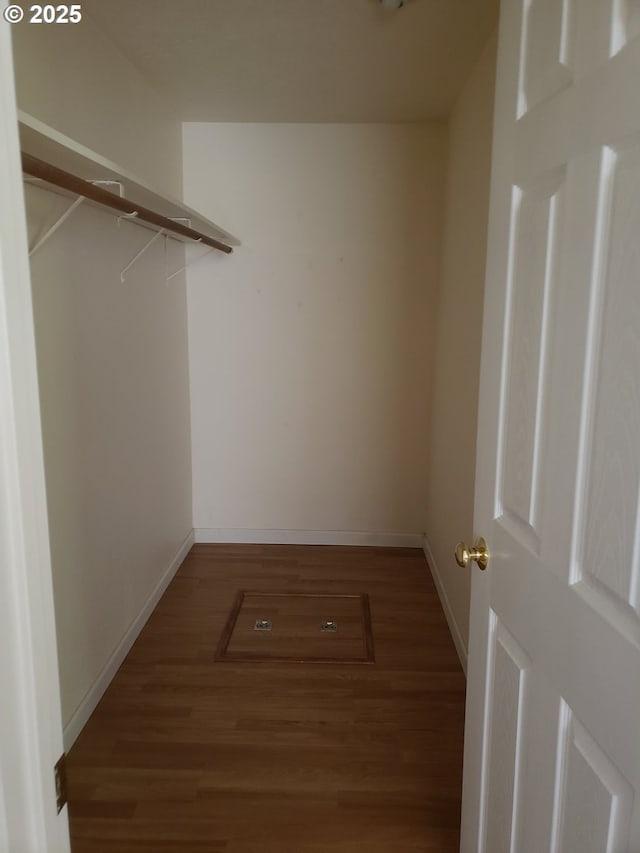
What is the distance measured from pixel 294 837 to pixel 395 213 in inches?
113

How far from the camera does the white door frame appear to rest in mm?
685

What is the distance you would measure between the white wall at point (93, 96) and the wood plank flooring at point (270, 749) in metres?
1.97

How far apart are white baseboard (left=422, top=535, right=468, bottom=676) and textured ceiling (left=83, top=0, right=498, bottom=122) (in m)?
2.30

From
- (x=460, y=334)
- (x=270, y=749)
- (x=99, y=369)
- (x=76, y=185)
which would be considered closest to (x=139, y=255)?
(x=99, y=369)

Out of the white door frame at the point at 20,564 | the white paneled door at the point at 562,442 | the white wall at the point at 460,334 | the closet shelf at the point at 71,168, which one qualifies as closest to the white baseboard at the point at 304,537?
the white wall at the point at 460,334

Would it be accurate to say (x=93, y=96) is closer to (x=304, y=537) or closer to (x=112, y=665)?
(x=112, y=665)

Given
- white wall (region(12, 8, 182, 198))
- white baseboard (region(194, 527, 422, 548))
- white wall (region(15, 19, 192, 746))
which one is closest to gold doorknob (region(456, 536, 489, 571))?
white wall (region(15, 19, 192, 746))

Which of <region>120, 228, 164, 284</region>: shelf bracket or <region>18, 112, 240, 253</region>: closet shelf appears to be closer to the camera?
<region>18, 112, 240, 253</region>: closet shelf

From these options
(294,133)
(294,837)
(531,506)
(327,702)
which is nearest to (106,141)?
(294,133)

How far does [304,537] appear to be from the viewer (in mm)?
3803

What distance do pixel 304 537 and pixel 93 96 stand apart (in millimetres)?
2515

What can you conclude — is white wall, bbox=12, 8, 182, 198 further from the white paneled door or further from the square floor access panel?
the square floor access panel

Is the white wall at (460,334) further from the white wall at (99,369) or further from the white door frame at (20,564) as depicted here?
the white door frame at (20,564)

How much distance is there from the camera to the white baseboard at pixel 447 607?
2557mm
